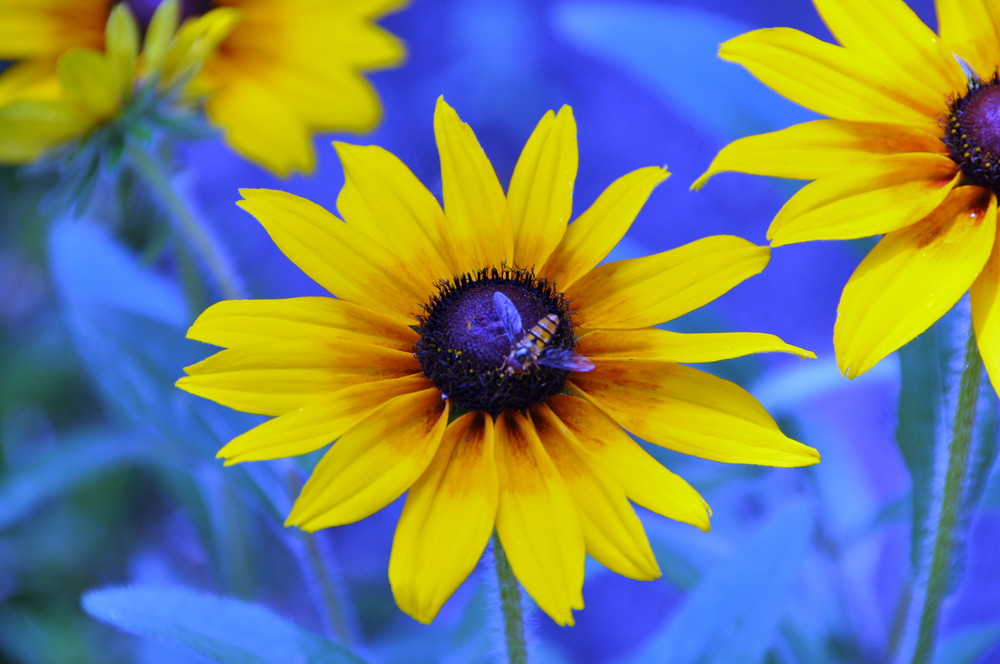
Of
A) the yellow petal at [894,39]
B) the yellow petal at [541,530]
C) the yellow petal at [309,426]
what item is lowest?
the yellow petal at [541,530]

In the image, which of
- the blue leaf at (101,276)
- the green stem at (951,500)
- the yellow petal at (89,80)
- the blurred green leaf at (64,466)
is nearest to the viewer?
the green stem at (951,500)

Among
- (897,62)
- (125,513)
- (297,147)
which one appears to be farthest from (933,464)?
(125,513)

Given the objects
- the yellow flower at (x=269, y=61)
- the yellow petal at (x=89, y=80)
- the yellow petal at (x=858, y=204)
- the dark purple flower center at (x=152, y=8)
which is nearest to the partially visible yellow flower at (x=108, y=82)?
the yellow petal at (x=89, y=80)

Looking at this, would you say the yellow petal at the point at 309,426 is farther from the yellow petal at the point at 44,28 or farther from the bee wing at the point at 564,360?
the yellow petal at the point at 44,28

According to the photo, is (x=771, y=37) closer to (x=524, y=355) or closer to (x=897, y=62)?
(x=897, y=62)

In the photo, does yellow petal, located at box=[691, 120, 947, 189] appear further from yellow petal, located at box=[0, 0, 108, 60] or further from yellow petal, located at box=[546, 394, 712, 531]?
yellow petal, located at box=[0, 0, 108, 60]
